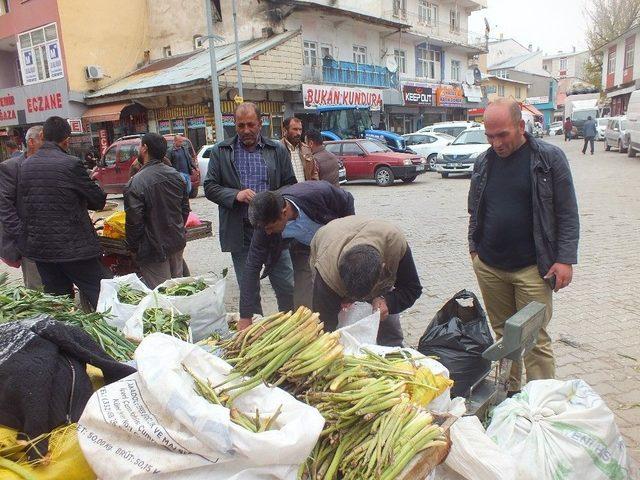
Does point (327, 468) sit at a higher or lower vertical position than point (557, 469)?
higher

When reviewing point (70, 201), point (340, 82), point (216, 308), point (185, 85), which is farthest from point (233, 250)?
point (340, 82)

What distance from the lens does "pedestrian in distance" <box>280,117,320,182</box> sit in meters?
6.20

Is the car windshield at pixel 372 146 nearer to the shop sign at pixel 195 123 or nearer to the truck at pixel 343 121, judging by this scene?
the truck at pixel 343 121

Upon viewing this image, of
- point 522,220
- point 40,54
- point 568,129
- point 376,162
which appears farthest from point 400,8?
point 522,220

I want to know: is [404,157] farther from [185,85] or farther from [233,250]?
[233,250]

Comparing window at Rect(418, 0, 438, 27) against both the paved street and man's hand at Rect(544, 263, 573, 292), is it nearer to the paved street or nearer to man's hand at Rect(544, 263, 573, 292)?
the paved street

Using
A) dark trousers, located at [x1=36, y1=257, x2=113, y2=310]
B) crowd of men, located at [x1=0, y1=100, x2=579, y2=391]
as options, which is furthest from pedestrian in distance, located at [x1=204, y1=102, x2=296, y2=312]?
dark trousers, located at [x1=36, y1=257, x2=113, y2=310]

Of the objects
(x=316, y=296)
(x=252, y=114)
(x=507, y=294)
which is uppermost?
(x=252, y=114)

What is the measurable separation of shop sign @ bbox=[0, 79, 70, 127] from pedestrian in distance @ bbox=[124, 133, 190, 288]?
2100 centimetres

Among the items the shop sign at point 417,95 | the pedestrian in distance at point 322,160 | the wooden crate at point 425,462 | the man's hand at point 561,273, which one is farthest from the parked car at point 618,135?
the wooden crate at point 425,462

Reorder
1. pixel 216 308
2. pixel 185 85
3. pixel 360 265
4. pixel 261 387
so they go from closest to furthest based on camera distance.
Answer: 1. pixel 261 387
2. pixel 360 265
3. pixel 216 308
4. pixel 185 85

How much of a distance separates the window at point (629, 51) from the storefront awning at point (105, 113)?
110 ft

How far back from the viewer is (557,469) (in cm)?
208

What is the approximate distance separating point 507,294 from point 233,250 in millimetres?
2189
